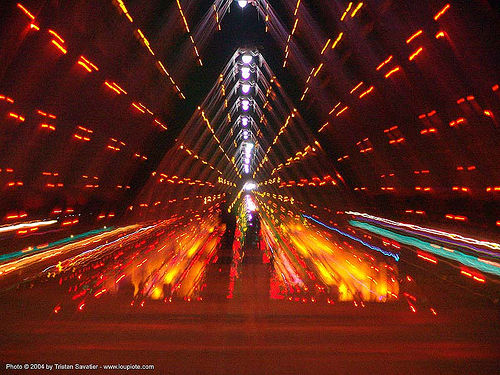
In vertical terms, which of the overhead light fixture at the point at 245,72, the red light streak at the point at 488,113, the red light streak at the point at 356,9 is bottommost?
the red light streak at the point at 488,113

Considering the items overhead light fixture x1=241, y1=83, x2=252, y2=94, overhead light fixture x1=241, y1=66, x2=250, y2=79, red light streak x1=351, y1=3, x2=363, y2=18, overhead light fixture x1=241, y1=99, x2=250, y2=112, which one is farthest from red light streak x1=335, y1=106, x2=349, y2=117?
overhead light fixture x1=241, y1=99, x2=250, y2=112

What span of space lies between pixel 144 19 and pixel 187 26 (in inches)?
52.3

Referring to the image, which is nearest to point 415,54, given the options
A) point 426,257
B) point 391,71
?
point 391,71

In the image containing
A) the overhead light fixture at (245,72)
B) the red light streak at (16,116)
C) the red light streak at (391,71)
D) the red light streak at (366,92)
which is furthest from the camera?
the overhead light fixture at (245,72)

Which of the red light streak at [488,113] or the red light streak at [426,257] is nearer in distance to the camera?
the red light streak at [426,257]

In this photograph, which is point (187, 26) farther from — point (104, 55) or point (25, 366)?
point (25, 366)

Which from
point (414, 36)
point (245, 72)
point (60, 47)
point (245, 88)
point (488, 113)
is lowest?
point (488, 113)

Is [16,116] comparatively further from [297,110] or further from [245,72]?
[245,72]

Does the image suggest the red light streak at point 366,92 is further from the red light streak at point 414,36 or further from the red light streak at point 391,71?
the red light streak at point 414,36

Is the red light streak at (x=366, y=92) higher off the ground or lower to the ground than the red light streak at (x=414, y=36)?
lower

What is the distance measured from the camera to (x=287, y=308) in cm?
779

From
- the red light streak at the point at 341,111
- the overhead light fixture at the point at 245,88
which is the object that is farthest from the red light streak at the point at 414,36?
the overhead light fixture at the point at 245,88

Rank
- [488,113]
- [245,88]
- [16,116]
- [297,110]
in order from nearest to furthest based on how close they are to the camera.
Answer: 1. [488,113]
2. [16,116]
3. [297,110]
4. [245,88]

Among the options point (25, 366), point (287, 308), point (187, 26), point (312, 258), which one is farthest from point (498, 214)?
point (25, 366)
